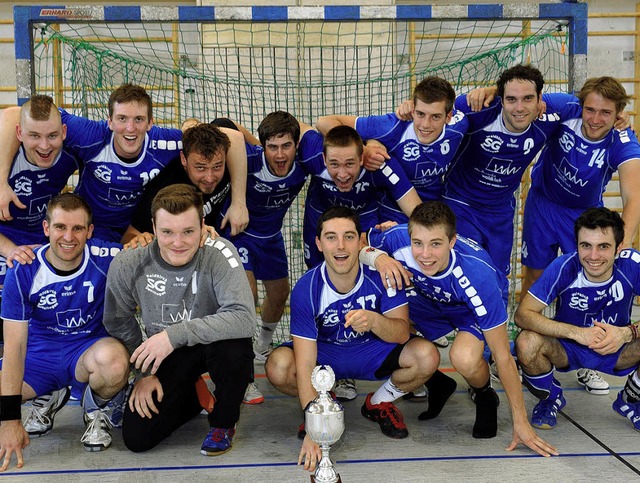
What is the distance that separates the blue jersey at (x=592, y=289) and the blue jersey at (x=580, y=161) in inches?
32.7

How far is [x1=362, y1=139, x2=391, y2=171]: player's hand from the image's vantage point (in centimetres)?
393

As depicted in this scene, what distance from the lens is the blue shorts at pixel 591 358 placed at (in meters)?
3.48

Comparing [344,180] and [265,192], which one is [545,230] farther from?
[265,192]

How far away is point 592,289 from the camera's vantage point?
3.47 meters

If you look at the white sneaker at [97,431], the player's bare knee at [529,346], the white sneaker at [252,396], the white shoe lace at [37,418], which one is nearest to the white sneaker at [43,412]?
the white shoe lace at [37,418]

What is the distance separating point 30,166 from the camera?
3736 millimetres

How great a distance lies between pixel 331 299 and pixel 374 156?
0.97 meters

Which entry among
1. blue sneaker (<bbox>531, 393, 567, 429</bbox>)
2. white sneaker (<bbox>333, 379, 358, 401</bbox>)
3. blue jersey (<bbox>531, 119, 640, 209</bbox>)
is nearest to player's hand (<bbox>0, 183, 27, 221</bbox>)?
white sneaker (<bbox>333, 379, 358, 401</bbox>)

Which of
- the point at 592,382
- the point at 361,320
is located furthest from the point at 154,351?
the point at 592,382

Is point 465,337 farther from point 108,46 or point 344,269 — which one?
point 108,46

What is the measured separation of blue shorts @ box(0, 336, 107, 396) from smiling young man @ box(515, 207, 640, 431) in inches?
84.2

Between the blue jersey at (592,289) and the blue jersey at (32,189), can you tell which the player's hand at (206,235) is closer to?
the blue jersey at (32,189)

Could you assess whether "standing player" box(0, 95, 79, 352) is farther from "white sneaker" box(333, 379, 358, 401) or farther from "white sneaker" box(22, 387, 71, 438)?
"white sneaker" box(333, 379, 358, 401)

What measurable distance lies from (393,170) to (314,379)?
5.92 ft
